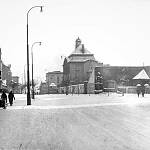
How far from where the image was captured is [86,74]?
125 metres

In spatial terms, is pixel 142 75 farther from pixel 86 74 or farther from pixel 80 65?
pixel 80 65

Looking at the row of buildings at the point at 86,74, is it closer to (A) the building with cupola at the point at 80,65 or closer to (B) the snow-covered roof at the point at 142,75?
(A) the building with cupola at the point at 80,65

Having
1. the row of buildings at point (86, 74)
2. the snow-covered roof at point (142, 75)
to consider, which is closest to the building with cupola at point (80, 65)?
the row of buildings at point (86, 74)

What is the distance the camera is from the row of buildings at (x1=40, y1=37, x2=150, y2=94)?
9175 centimetres

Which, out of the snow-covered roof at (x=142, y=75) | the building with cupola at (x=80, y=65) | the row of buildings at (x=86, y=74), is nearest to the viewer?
the snow-covered roof at (x=142, y=75)

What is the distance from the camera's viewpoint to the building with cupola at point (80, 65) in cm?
12488

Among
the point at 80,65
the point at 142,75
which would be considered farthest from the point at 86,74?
the point at 142,75

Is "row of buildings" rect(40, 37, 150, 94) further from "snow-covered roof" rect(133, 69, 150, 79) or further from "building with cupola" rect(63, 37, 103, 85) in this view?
"snow-covered roof" rect(133, 69, 150, 79)

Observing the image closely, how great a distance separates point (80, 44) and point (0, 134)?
126 metres

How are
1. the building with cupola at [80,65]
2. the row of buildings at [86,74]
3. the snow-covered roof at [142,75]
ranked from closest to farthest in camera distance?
the snow-covered roof at [142,75] → the row of buildings at [86,74] → the building with cupola at [80,65]

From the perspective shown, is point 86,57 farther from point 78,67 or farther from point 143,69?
point 143,69

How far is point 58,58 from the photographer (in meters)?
170

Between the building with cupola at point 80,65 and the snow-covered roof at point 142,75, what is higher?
the building with cupola at point 80,65

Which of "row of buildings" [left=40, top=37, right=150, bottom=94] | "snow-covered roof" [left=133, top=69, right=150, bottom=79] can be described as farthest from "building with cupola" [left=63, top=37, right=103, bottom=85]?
"snow-covered roof" [left=133, top=69, right=150, bottom=79]
